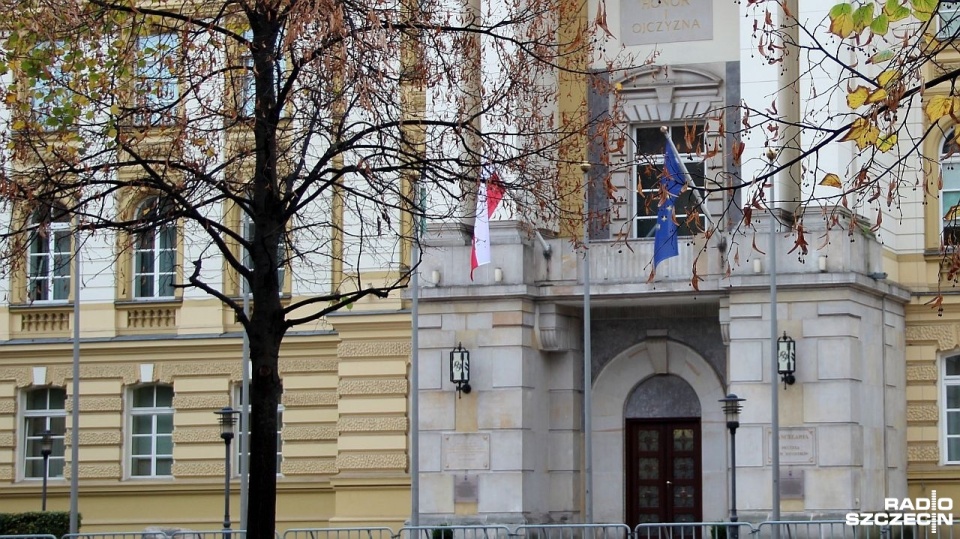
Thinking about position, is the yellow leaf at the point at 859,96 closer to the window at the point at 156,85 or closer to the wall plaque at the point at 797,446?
the window at the point at 156,85

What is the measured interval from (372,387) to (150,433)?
596 centimetres

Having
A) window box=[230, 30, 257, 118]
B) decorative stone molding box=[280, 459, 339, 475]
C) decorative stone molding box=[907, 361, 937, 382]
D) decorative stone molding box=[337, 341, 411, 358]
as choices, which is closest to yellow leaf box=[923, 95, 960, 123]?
window box=[230, 30, 257, 118]

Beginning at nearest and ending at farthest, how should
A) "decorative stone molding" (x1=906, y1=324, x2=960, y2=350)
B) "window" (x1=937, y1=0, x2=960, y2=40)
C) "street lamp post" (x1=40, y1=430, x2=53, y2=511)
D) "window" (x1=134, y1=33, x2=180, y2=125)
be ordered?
"window" (x1=937, y1=0, x2=960, y2=40) < "window" (x1=134, y1=33, x2=180, y2=125) < "decorative stone molding" (x1=906, y1=324, x2=960, y2=350) < "street lamp post" (x1=40, y1=430, x2=53, y2=511)

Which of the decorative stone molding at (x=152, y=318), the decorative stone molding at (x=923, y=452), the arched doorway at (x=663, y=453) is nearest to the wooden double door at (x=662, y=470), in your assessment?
the arched doorway at (x=663, y=453)

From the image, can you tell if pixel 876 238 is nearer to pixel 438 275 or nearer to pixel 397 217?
pixel 438 275

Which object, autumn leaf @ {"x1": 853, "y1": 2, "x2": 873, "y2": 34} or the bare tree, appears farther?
the bare tree

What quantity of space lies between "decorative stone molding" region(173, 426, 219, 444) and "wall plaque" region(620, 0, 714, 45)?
12193 mm

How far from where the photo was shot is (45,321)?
40.9 meters

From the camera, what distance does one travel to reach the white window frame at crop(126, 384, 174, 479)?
1577 inches

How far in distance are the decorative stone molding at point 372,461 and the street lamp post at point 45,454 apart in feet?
21.1

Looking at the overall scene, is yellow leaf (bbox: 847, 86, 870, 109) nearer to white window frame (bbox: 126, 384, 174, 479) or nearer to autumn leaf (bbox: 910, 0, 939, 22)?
autumn leaf (bbox: 910, 0, 939, 22)

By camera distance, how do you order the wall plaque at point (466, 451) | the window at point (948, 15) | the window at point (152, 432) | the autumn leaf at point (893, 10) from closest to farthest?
the autumn leaf at point (893, 10) → the window at point (948, 15) → the wall plaque at point (466, 451) → the window at point (152, 432)

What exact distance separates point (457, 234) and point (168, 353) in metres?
8.85

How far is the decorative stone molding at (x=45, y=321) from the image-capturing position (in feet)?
134
